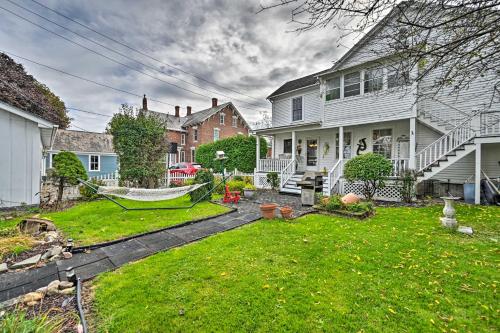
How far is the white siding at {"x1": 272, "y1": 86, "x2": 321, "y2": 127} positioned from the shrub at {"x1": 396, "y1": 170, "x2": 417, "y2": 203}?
5.45 metres

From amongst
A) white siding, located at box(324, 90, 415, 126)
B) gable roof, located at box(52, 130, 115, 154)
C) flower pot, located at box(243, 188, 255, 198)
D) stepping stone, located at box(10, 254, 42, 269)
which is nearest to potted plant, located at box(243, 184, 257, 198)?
flower pot, located at box(243, 188, 255, 198)

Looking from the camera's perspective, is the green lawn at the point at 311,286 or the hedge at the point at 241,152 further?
the hedge at the point at 241,152

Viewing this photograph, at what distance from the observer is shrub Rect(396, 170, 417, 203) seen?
7.62 m

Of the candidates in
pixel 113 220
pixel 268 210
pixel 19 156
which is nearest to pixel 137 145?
pixel 19 156

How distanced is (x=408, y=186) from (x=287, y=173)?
511cm

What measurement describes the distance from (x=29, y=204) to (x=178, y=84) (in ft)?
47.7

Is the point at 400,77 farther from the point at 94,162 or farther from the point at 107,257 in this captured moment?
the point at 94,162

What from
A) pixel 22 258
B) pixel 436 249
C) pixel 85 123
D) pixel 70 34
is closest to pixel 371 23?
pixel 436 249

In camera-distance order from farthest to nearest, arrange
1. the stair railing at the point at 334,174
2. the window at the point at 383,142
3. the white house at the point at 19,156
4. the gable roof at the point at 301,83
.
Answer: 1. the gable roof at the point at 301,83
2. the window at the point at 383,142
3. the stair railing at the point at 334,174
4. the white house at the point at 19,156

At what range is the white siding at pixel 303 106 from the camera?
12195 millimetres

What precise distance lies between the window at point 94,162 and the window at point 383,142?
2247 cm

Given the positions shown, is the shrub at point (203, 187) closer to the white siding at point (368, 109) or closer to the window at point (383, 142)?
the white siding at point (368, 109)

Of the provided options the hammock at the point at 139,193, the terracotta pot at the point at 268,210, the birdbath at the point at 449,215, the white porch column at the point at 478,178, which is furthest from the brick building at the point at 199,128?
the birdbath at the point at 449,215

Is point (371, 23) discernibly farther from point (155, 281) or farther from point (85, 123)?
point (85, 123)
